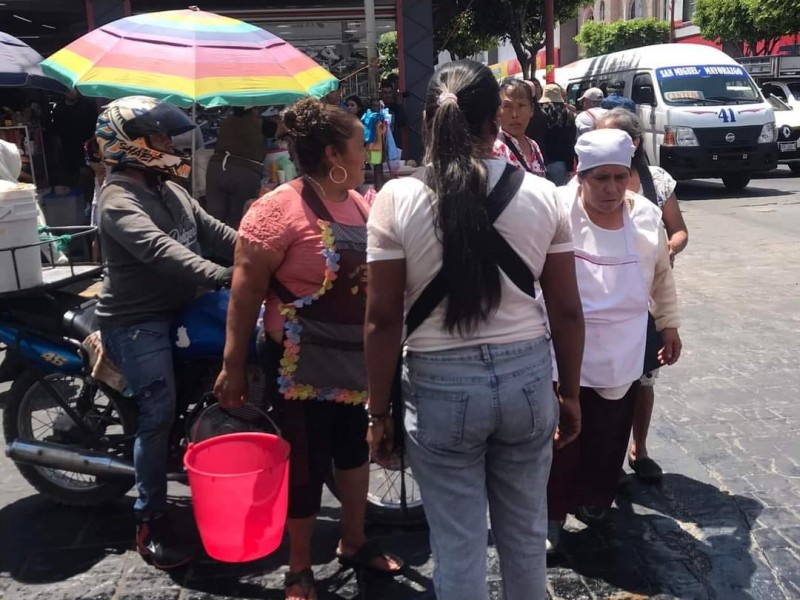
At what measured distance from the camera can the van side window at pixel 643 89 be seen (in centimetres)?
1457

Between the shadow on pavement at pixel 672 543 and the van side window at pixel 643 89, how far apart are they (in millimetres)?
11887

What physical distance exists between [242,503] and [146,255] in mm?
975

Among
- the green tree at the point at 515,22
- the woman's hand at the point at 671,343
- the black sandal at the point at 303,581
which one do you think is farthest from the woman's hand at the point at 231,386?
the green tree at the point at 515,22

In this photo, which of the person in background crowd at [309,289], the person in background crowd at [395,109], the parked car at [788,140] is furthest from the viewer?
the parked car at [788,140]

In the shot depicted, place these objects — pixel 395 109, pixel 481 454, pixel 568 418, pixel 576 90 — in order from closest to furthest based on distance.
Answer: pixel 481 454 < pixel 568 418 < pixel 395 109 < pixel 576 90

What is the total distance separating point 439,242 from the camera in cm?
209

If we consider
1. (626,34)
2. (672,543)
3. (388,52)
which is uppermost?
(626,34)

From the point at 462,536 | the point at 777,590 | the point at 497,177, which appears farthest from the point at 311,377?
the point at 777,590

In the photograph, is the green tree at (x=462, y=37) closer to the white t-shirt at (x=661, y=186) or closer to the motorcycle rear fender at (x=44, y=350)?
the white t-shirt at (x=661, y=186)

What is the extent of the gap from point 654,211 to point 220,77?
3.27m

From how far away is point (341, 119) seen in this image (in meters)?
2.75

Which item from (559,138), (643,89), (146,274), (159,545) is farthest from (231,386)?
(643,89)

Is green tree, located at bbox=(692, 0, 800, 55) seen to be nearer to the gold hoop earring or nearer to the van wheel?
the van wheel

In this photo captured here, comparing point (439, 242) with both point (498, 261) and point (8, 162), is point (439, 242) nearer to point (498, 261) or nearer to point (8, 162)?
point (498, 261)
